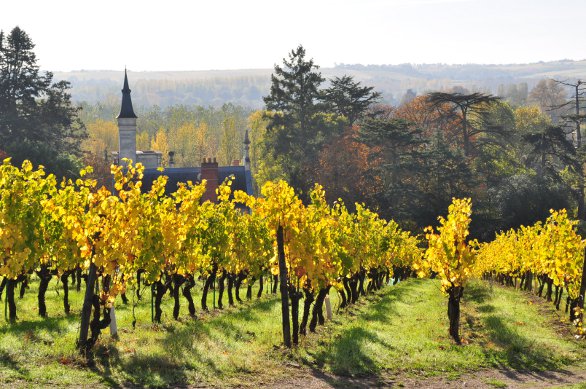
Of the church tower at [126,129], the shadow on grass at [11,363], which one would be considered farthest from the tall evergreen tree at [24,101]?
the shadow on grass at [11,363]

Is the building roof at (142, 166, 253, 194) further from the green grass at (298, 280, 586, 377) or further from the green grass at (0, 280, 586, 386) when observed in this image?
the green grass at (0, 280, 586, 386)

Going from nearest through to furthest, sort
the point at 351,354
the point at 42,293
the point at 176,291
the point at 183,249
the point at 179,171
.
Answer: the point at 351,354 < the point at 42,293 < the point at 183,249 < the point at 176,291 < the point at 179,171

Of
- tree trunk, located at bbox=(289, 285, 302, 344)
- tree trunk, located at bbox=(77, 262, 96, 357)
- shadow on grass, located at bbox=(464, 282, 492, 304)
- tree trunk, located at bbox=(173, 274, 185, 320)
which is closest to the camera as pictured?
tree trunk, located at bbox=(77, 262, 96, 357)

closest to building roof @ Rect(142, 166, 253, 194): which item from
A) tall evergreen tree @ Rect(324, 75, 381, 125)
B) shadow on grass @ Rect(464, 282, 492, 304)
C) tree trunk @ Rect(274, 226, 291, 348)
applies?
tall evergreen tree @ Rect(324, 75, 381, 125)

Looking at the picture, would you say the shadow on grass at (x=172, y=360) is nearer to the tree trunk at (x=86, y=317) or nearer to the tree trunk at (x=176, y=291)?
the tree trunk at (x=86, y=317)

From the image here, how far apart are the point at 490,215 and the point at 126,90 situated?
41364 mm

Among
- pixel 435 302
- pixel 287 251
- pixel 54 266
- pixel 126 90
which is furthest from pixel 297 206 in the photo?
pixel 126 90

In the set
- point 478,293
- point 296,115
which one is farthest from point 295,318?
point 296,115

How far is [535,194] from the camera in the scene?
69.6 meters

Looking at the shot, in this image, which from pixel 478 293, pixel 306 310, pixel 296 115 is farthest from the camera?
pixel 296 115

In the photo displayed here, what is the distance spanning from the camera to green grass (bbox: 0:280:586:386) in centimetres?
1906

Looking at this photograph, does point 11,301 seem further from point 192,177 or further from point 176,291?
point 192,177

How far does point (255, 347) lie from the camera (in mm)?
22438

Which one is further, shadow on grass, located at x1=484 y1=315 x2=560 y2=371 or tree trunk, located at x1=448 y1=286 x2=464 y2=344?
tree trunk, located at x1=448 y1=286 x2=464 y2=344
